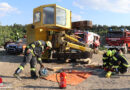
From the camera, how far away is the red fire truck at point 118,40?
16816 millimetres

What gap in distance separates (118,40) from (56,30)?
31.2 ft

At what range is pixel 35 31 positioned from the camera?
9562 mm

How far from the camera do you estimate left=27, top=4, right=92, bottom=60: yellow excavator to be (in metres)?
8.48

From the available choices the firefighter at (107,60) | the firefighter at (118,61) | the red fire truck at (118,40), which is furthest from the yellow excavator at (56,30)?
the red fire truck at (118,40)

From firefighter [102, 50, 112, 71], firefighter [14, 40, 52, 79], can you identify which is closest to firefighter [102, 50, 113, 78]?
firefighter [102, 50, 112, 71]

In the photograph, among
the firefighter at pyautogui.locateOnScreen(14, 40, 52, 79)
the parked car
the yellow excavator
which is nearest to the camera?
the firefighter at pyautogui.locateOnScreen(14, 40, 52, 79)

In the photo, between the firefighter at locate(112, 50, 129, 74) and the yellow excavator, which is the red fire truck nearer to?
the yellow excavator

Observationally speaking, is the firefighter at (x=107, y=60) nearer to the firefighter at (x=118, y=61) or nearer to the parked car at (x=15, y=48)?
the firefighter at (x=118, y=61)

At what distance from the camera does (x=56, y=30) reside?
980 centimetres

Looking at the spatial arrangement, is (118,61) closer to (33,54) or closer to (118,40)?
(33,54)

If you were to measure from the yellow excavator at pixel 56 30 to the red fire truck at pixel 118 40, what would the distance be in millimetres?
8009

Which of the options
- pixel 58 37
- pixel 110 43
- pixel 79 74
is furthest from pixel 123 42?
pixel 79 74

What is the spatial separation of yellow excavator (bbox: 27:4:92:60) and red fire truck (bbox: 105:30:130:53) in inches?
315

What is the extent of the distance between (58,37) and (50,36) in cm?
64
